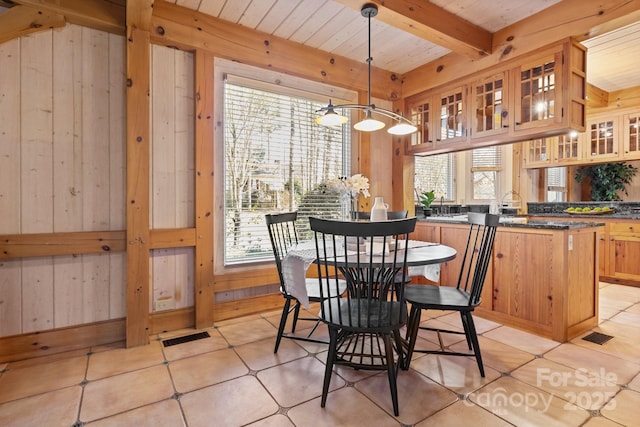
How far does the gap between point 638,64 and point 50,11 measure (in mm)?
5865

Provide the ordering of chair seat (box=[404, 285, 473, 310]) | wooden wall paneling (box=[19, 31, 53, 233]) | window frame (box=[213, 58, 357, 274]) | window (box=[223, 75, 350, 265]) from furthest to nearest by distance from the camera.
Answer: window (box=[223, 75, 350, 265]) → window frame (box=[213, 58, 357, 274]) → wooden wall paneling (box=[19, 31, 53, 233]) → chair seat (box=[404, 285, 473, 310])

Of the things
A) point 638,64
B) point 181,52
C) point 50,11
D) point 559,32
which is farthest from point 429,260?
point 638,64

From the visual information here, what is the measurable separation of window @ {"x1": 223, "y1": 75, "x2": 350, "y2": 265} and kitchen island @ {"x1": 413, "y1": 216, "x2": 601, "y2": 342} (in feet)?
5.95

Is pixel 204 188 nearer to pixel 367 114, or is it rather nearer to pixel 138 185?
pixel 138 185

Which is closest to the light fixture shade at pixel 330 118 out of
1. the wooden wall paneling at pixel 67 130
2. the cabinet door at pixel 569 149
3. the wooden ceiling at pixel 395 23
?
the wooden ceiling at pixel 395 23

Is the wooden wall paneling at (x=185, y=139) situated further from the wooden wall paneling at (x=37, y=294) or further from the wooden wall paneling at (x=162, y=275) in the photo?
the wooden wall paneling at (x=37, y=294)

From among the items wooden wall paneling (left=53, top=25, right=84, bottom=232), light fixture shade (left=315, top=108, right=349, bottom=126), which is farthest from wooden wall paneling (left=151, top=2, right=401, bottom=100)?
light fixture shade (left=315, top=108, right=349, bottom=126)

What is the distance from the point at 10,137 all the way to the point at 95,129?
1.61 feet

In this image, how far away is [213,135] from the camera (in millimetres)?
2840

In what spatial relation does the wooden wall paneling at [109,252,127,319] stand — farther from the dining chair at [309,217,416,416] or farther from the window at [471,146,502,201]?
the window at [471,146,502,201]

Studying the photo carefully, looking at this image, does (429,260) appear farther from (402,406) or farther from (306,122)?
(306,122)

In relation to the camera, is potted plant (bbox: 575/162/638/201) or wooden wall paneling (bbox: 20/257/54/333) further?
potted plant (bbox: 575/162/638/201)

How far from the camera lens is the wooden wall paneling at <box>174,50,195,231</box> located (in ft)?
9.00

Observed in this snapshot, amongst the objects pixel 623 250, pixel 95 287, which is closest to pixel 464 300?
pixel 95 287
